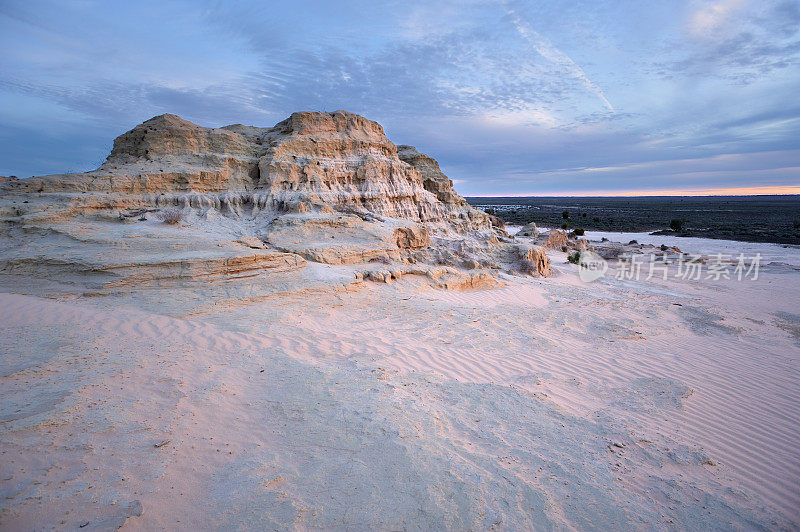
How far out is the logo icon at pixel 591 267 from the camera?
15.9 meters

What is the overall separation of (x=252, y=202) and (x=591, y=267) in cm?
1624

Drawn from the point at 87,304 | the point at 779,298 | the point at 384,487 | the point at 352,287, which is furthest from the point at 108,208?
the point at 779,298

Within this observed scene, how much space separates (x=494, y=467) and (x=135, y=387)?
4.16 m

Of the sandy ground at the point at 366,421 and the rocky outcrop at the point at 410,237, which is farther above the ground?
the rocky outcrop at the point at 410,237

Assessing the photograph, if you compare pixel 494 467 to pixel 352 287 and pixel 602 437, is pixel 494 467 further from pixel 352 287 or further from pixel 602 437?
pixel 352 287

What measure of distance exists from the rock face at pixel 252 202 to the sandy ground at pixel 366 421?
2048 millimetres

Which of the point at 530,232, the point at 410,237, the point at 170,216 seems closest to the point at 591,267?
the point at 530,232

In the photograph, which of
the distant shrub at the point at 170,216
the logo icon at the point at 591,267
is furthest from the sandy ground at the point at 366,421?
the logo icon at the point at 591,267

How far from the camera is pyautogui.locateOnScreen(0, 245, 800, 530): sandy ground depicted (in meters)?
2.85

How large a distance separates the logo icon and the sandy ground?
7.64 m

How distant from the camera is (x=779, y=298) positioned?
513 inches

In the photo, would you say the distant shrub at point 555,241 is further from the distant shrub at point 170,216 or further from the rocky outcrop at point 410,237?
the distant shrub at point 170,216

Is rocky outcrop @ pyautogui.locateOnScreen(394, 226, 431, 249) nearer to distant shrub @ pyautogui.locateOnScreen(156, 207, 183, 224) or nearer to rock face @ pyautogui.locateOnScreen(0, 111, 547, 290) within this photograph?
rock face @ pyautogui.locateOnScreen(0, 111, 547, 290)

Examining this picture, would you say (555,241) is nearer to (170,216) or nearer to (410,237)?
(410,237)
